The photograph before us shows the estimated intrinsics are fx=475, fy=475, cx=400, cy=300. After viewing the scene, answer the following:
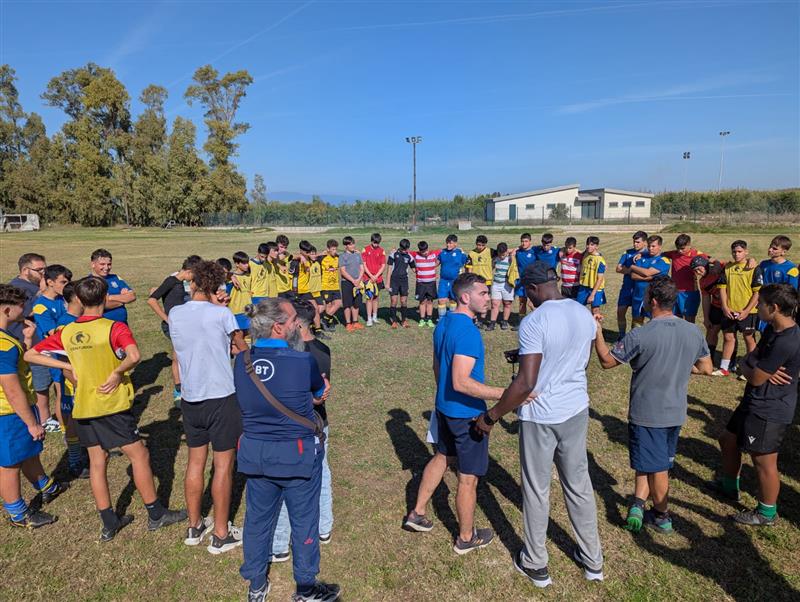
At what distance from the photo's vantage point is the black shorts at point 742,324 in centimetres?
736

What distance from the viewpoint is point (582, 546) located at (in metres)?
3.48

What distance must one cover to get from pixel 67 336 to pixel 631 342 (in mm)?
4369

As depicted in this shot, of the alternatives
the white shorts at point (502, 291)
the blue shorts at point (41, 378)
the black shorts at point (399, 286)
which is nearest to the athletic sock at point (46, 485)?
the blue shorts at point (41, 378)

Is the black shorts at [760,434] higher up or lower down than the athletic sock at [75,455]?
higher up

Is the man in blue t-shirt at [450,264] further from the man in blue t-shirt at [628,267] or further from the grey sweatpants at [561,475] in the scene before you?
the grey sweatpants at [561,475]

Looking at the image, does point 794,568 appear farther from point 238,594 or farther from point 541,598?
point 238,594

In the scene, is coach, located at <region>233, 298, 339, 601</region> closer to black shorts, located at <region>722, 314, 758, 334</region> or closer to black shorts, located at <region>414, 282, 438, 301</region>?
black shorts, located at <region>722, 314, 758, 334</region>

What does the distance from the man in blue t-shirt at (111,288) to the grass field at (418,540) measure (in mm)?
1582

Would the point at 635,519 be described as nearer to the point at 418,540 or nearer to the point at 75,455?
the point at 418,540

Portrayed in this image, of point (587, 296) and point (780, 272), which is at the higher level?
point (780, 272)

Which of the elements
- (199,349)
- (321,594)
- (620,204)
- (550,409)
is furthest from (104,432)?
(620,204)

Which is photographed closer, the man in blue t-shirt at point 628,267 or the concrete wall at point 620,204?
the man in blue t-shirt at point 628,267

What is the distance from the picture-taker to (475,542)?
385 centimetres

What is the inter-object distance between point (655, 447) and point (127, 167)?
2420 inches
